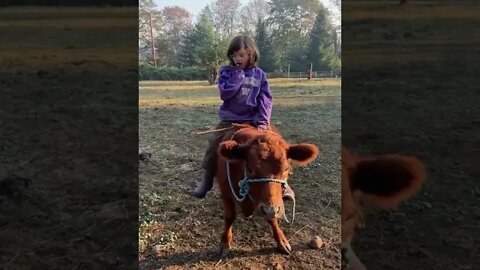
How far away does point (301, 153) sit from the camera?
342cm

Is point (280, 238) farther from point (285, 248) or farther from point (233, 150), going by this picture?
point (233, 150)

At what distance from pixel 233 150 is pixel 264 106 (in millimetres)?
→ 382

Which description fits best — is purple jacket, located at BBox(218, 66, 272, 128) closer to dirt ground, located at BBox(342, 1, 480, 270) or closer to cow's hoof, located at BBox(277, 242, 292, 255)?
dirt ground, located at BBox(342, 1, 480, 270)

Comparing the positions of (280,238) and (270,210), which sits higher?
(270,210)

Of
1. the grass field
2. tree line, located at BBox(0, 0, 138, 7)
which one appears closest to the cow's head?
the grass field

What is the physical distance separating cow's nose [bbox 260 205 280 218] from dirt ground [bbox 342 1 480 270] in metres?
0.47

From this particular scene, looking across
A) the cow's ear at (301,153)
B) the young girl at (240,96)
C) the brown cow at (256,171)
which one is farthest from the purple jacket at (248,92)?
the cow's ear at (301,153)

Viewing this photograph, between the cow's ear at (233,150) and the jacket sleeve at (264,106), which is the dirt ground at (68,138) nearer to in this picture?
the cow's ear at (233,150)

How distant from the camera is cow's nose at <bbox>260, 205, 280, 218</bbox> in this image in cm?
324

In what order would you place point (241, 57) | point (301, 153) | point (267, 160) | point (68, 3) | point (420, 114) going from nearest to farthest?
point (68, 3)
point (420, 114)
point (267, 160)
point (301, 153)
point (241, 57)

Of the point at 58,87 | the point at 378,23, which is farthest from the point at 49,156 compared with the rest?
the point at 378,23

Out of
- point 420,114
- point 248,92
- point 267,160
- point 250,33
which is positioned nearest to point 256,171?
point 267,160

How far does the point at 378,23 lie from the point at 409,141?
2.13 feet

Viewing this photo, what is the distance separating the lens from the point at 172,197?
3.65 meters
